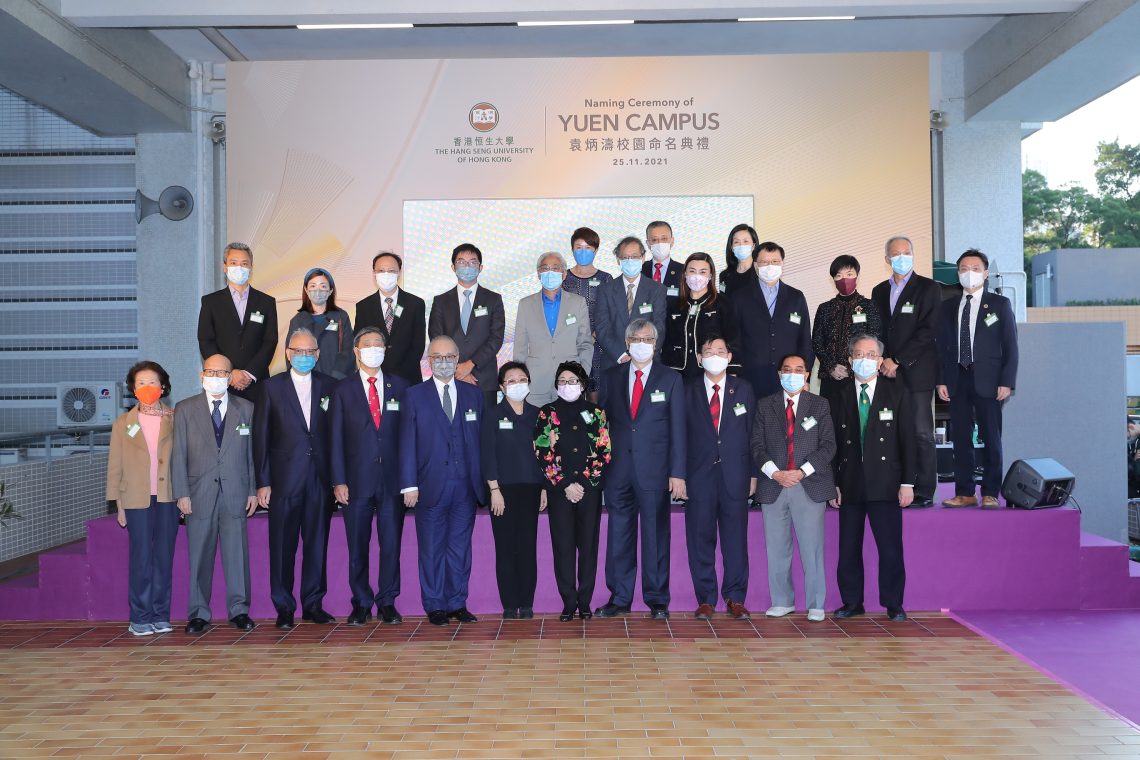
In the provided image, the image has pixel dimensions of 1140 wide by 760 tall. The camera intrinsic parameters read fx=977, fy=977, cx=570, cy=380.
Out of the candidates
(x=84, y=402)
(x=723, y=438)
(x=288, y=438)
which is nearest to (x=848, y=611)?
(x=723, y=438)

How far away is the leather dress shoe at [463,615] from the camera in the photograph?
554 cm

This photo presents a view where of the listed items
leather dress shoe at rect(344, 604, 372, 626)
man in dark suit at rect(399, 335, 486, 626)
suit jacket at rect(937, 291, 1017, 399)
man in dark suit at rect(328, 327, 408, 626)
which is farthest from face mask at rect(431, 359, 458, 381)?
suit jacket at rect(937, 291, 1017, 399)

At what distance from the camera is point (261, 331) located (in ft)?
19.5

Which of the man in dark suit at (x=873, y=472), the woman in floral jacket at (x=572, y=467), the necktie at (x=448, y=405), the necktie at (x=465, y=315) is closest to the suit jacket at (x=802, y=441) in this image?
the man in dark suit at (x=873, y=472)

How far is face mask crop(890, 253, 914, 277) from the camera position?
5.76m

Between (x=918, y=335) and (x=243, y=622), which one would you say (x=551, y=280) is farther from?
(x=243, y=622)

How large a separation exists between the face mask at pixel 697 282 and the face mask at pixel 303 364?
86.5 inches

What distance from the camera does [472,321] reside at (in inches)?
237

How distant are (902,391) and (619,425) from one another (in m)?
1.60

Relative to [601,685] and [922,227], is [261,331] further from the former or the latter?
[922,227]

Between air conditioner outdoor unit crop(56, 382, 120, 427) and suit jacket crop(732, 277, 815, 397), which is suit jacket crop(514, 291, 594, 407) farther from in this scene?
air conditioner outdoor unit crop(56, 382, 120, 427)

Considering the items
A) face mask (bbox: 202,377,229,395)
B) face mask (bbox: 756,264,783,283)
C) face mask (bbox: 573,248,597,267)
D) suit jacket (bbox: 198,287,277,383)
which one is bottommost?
face mask (bbox: 202,377,229,395)

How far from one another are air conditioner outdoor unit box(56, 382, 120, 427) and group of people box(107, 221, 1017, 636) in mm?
3695

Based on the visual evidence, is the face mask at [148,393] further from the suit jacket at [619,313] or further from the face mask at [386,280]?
the suit jacket at [619,313]
